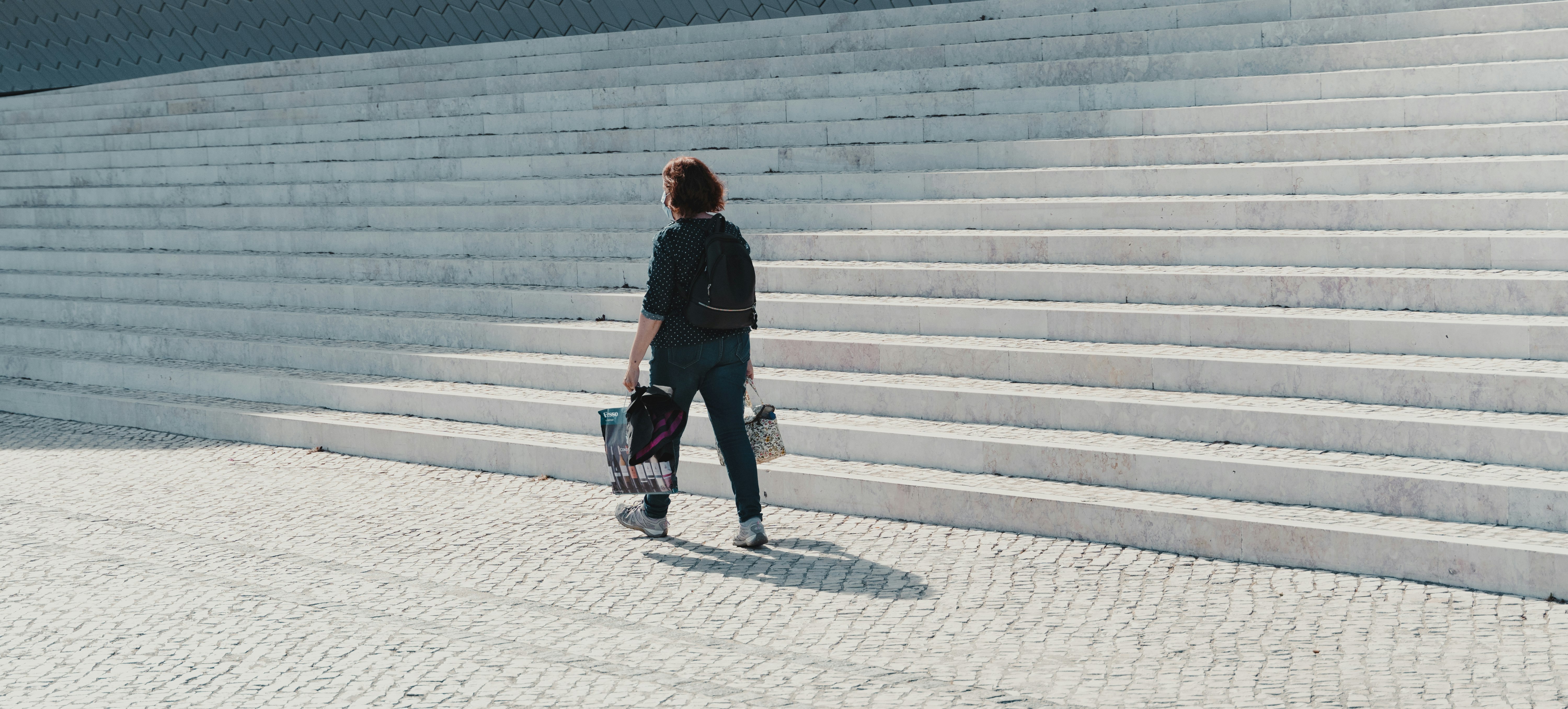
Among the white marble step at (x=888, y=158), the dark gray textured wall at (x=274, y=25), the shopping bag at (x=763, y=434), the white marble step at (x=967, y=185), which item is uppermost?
the dark gray textured wall at (x=274, y=25)

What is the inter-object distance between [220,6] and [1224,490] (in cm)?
1460

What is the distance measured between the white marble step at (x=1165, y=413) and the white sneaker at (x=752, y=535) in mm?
930

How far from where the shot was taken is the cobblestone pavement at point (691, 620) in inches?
156

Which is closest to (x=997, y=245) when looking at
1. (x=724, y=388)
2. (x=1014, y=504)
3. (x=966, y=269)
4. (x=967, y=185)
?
(x=966, y=269)

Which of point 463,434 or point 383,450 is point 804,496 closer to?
point 463,434

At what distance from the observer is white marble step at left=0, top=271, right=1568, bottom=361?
18.7ft

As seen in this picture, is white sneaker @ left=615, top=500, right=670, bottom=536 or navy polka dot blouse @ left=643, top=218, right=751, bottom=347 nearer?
navy polka dot blouse @ left=643, top=218, right=751, bottom=347

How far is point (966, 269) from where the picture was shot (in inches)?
279

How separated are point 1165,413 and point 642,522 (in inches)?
84.1

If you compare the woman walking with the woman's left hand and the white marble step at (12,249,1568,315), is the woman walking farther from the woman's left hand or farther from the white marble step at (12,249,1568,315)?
the white marble step at (12,249,1568,315)

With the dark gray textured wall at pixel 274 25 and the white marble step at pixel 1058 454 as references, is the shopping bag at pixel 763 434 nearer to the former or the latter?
the white marble step at pixel 1058 454

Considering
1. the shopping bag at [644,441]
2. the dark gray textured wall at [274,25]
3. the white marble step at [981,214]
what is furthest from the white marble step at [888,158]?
the dark gray textured wall at [274,25]

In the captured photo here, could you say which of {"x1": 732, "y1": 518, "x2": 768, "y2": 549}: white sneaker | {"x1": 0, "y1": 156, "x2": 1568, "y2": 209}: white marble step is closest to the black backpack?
{"x1": 732, "y1": 518, "x2": 768, "y2": 549}: white sneaker

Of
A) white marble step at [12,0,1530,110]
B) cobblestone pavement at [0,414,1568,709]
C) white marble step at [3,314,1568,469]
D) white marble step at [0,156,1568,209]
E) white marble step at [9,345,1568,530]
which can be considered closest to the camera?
cobblestone pavement at [0,414,1568,709]
